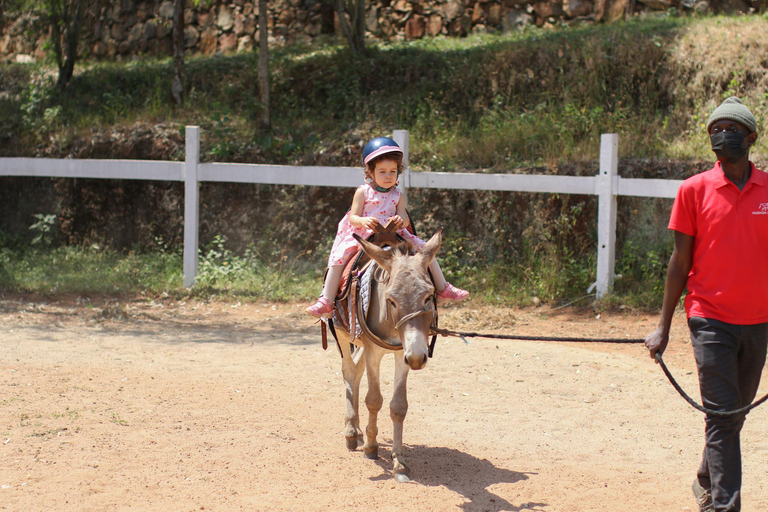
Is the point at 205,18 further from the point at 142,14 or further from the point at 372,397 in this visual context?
A: the point at 372,397

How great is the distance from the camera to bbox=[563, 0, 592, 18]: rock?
48.8 ft

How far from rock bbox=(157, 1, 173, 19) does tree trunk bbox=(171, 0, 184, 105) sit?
387cm

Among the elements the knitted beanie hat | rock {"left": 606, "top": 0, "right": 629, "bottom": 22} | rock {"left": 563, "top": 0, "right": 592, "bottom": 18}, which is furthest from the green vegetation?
the knitted beanie hat

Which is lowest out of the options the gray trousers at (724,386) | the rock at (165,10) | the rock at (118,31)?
the gray trousers at (724,386)

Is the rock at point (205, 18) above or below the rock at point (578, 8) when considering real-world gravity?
above

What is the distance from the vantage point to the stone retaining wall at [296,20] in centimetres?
1484

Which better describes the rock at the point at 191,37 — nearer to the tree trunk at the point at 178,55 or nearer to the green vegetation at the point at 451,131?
the green vegetation at the point at 451,131

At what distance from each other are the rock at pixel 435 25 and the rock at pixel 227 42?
4.38 m

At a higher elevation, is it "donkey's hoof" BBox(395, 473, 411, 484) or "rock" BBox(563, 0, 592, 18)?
"rock" BBox(563, 0, 592, 18)

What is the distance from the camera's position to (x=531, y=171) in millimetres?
10711

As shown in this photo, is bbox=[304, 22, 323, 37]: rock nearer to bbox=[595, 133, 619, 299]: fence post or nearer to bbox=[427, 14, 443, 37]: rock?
bbox=[427, 14, 443, 37]: rock

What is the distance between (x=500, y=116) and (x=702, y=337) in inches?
367

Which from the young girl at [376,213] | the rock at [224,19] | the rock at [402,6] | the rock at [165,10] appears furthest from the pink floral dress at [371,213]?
the rock at [165,10]

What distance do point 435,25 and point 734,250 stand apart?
13.2 meters
